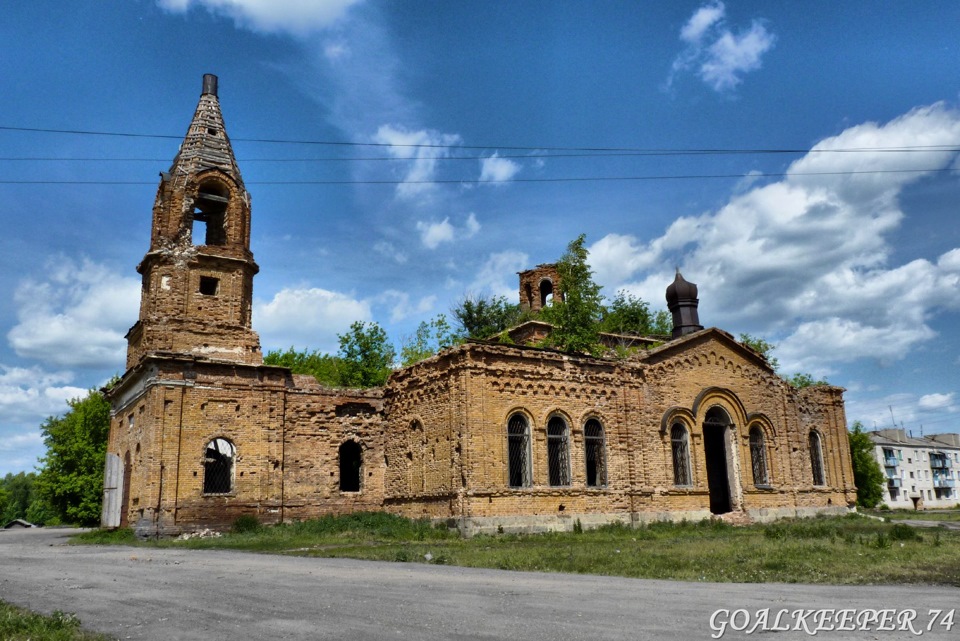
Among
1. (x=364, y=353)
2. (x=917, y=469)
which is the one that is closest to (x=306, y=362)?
(x=364, y=353)

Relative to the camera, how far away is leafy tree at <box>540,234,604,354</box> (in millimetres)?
32156

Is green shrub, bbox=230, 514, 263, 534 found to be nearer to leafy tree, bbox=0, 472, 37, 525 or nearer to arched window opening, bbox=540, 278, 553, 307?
arched window opening, bbox=540, 278, 553, 307

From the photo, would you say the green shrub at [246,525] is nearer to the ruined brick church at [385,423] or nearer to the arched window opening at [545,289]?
the ruined brick church at [385,423]

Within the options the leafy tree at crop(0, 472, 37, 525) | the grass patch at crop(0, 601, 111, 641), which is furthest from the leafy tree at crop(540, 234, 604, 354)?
the leafy tree at crop(0, 472, 37, 525)

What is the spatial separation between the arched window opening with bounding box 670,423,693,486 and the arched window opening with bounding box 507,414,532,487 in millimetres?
6010

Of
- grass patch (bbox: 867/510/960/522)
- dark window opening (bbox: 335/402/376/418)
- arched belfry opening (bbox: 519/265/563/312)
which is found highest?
arched belfry opening (bbox: 519/265/563/312)

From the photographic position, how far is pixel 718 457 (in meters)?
29.1

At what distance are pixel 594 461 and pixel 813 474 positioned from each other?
11989 mm

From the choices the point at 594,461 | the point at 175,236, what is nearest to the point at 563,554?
the point at 594,461

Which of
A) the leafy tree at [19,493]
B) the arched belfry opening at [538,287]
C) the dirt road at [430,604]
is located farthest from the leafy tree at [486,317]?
the leafy tree at [19,493]

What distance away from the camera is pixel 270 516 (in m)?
22.3

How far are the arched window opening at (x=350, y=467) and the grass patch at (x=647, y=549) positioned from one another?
2.62 metres

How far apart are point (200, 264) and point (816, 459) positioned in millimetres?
25083

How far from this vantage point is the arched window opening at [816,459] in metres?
30.1
